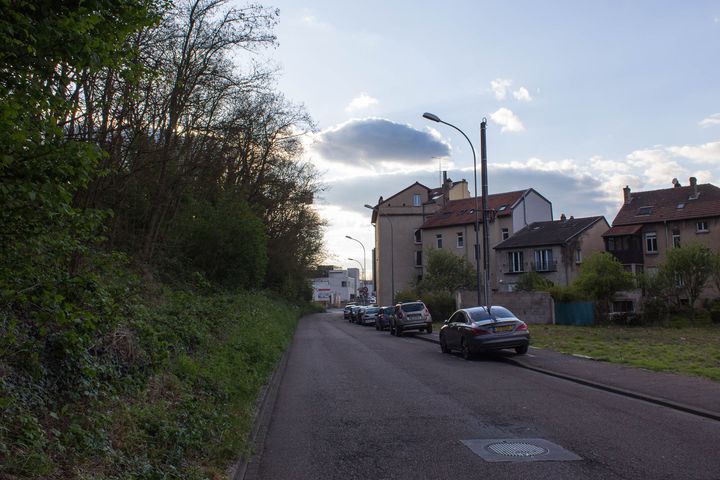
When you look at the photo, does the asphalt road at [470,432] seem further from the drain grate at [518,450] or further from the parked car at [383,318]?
the parked car at [383,318]

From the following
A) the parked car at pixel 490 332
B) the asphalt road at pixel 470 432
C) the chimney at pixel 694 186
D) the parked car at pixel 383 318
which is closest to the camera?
the asphalt road at pixel 470 432

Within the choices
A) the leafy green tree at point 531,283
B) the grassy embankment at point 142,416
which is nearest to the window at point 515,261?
the leafy green tree at point 531,283

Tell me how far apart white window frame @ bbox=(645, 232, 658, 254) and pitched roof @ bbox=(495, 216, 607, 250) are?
5.31m

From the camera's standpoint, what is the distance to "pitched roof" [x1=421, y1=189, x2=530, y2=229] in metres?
63.8

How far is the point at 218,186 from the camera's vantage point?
2842cm

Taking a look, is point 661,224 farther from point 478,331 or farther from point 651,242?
point 478,331

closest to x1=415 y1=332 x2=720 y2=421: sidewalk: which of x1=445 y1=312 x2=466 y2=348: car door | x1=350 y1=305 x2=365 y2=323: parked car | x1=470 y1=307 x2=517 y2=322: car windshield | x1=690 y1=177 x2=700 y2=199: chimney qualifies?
x1=470 y1=307 x2=517 y2=322: car windshield

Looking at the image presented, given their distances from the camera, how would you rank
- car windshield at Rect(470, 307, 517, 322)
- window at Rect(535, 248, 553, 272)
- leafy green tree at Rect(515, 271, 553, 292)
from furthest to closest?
window at Rect(535, 248, 553, 272) → leafy green tree at Rect(515, 271, 553, 292) → car windshield at Rect(470, 307, 517, 322)

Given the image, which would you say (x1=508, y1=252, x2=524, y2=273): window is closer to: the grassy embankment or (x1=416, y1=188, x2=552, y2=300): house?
(x1=416, y1=188, x2=552, y2=300): house

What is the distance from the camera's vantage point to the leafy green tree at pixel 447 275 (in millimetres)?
48250

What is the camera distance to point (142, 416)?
607 centimetres

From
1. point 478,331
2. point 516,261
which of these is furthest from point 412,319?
point 516,261

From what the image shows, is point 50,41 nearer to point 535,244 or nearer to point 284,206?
point 284,206

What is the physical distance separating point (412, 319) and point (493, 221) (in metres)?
34.5
